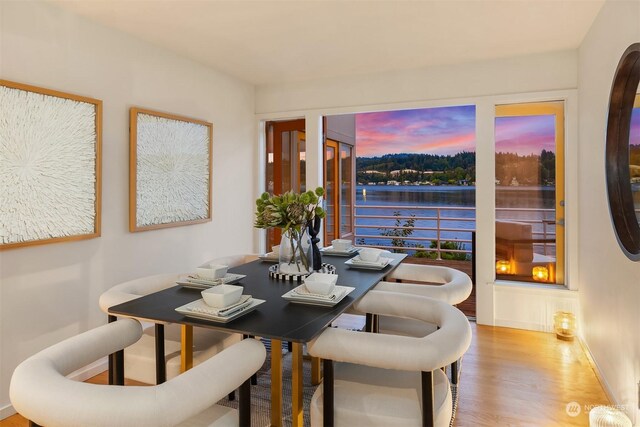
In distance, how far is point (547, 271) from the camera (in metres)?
3.82

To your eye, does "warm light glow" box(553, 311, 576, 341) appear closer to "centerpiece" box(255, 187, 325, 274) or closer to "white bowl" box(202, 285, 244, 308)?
"centerpiece" box(255, 187, 325, 274)

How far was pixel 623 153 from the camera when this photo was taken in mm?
2273

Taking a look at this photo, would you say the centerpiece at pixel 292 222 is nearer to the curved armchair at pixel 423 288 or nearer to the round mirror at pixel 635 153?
the curved armchair at pixel 423 288

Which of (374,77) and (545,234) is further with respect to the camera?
(374,77)

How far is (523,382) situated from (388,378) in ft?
4.94

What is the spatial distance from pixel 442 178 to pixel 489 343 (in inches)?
178

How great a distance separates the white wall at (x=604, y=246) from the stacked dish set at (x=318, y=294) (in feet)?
5.01

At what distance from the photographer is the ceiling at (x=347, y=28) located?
2670 mm

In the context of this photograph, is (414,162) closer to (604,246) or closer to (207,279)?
(604,246)

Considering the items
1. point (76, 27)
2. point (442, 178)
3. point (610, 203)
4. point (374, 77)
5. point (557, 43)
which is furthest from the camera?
point (442, 178)

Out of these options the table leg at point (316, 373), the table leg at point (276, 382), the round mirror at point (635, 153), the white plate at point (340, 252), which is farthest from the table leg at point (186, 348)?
the round mirror at point (635, 153)

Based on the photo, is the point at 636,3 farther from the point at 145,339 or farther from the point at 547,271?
the point at 145,339

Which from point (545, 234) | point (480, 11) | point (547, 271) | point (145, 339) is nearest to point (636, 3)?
point (480, 11)

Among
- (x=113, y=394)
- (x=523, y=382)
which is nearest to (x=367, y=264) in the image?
(x=523, y=382)
